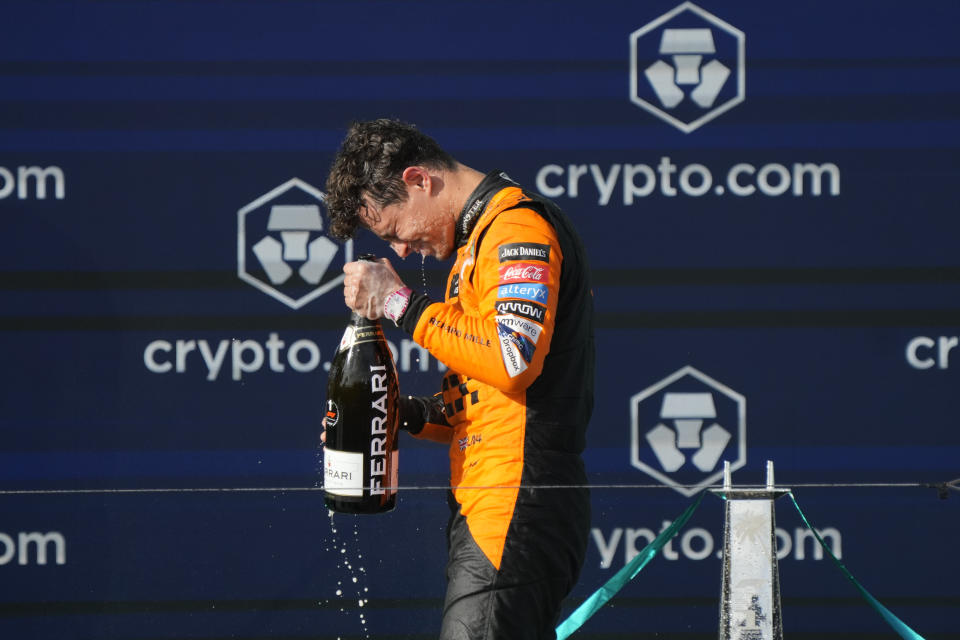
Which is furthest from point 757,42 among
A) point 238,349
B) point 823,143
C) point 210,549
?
point 210,549

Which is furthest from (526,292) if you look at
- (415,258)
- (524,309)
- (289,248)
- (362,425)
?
(289,248)

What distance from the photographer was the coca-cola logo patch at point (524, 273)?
1.57 meters

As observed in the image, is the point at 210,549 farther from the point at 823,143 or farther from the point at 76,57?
the point at 823,143

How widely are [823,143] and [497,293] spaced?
1386 mm

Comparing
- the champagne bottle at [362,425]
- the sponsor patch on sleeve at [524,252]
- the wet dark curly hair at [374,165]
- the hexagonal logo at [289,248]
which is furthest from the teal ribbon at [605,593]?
the hexagonal logo at [289,248]

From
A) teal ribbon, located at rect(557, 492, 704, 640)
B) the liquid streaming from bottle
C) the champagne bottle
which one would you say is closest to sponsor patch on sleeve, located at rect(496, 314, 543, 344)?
the champagne bottle

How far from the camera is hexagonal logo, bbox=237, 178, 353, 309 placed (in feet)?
8.70

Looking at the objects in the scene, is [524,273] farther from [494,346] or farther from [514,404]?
[514,404]

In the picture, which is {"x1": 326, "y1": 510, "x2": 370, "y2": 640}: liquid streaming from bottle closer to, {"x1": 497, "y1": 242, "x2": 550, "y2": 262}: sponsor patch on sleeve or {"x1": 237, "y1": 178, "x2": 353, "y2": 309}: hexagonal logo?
{"x1": 237, "y1": 178, "x2": 353, "y2": 309}: hexagonal logo

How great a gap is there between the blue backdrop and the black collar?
35.8 inches

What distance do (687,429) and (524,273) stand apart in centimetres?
124

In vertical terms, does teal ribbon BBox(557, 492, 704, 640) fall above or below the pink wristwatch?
below

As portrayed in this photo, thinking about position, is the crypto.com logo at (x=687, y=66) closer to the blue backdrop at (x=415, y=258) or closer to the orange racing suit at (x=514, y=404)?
the blue backdrop at (x=415, y=258)

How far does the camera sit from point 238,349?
265 centimetres
